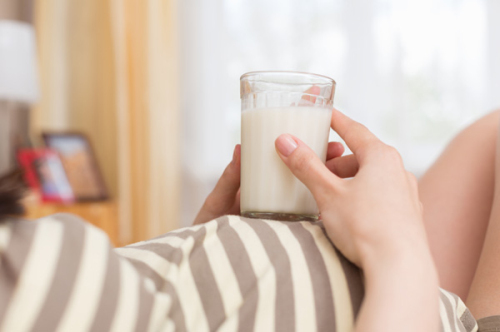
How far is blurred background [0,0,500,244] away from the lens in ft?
8.29

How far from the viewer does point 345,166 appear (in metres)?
0.63

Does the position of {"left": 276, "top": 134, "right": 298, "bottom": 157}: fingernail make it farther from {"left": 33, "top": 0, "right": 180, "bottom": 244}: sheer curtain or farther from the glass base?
{"left": 33, "top": 0, "right": 180, "bottom": 244}: sheer curtain

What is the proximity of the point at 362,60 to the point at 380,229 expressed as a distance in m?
2.27

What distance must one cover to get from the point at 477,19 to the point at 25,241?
2.65 m

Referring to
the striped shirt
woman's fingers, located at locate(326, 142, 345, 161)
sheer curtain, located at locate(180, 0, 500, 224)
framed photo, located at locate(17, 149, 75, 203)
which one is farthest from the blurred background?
the striped shirt

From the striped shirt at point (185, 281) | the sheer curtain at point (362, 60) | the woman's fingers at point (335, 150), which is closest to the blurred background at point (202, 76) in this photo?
the sheer curtain at point (362, 60)

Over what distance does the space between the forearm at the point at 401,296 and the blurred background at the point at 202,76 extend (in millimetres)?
2110

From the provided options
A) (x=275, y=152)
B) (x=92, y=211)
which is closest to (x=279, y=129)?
(x=275, y=152)

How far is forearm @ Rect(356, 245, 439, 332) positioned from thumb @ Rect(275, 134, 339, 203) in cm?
10

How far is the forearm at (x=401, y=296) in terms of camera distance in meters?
0.42

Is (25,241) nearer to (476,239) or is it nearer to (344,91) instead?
(476,239)

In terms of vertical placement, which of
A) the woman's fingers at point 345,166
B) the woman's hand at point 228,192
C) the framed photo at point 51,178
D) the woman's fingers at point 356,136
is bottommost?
the framed photo at point 51,178

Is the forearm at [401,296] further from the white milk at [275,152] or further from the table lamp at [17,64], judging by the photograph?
the table lamp at [17,64]

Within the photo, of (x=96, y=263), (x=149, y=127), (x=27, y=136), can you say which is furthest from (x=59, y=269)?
(x=27, y=136)
